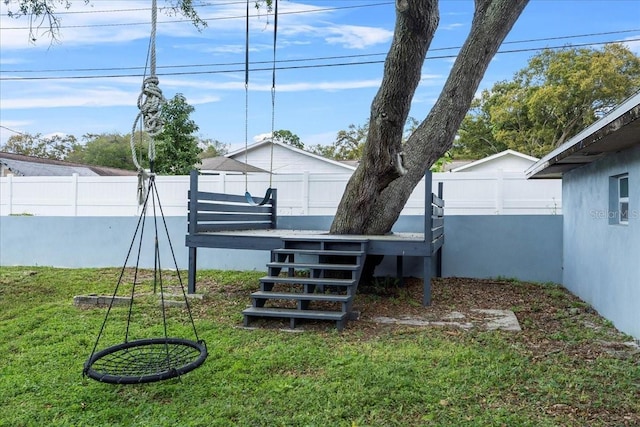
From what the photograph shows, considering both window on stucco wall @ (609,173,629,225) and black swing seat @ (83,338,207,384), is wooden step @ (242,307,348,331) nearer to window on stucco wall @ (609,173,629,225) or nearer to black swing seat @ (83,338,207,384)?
black swing seat @ (83,338,207,384)

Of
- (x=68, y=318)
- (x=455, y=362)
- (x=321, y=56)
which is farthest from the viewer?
(x=321, y=56)

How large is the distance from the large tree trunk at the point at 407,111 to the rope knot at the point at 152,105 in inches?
111

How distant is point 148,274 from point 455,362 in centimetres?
620

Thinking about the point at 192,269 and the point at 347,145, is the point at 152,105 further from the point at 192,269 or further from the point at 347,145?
the point at 347,145

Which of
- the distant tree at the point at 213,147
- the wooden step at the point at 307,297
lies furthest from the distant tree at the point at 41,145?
the wooden step at the point at 307,297

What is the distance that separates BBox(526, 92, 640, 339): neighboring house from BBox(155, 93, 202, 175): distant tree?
1292 cm

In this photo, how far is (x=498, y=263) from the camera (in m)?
8.19

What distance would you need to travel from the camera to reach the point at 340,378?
3566 millimetres

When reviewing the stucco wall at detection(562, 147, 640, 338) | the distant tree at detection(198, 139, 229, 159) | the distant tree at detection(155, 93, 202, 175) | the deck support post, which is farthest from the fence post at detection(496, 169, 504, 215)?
the distant tree at detection(198, 139, 229, 159)

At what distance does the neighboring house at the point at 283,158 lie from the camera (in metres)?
20.1

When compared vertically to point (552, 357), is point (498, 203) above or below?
above

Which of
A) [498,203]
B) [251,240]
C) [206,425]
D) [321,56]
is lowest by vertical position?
[206,425]

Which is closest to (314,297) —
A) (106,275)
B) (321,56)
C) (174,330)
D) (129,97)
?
(174,330)

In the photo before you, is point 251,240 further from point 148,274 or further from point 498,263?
point 498,263
